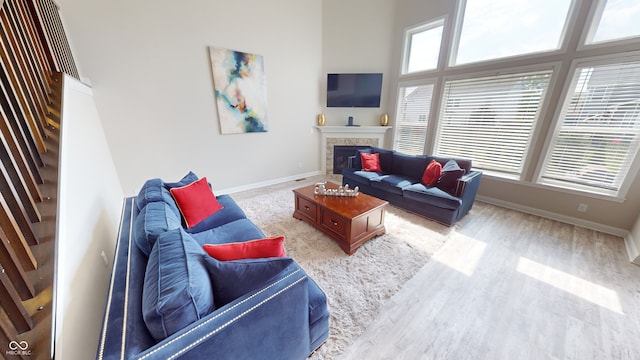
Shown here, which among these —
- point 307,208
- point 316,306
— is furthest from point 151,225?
point 307,208

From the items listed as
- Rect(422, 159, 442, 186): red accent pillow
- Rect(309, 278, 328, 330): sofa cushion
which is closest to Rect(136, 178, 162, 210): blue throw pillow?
Rect(309, 278, 328, 330): sofa cushion

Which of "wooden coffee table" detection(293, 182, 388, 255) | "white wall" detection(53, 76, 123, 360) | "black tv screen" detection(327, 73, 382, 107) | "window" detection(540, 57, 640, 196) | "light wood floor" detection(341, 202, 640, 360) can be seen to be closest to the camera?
"white wall" detection(53, 76, 123, 360)

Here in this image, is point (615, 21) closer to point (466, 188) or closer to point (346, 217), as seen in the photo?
point (466, 188)

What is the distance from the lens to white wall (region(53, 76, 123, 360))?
0.86 meters

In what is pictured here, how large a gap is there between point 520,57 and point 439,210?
7.89 ft

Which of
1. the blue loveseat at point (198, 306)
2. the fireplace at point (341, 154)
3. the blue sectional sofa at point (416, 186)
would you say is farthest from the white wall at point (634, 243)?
the fireplace at point (341, 154)

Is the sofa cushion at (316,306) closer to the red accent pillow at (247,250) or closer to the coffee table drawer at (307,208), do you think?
the red accent pillow at (247,250)

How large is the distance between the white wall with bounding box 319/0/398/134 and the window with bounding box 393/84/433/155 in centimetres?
28

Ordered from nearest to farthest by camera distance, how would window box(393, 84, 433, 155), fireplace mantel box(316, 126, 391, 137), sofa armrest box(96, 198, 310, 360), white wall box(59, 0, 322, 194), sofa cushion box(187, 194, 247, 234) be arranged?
sofa armrest box(96, 198, 310, 360) < sofa cushion box(187, 194, 247, 234) < white wall box(59, 0, 322, 194) < window box(393, 84, 433, 155) < fireplace mantel box(316, 126, 391, 137)

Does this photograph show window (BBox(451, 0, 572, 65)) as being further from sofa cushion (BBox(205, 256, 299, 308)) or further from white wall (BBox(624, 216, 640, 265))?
sofa cushion (BBox(205, 256, 299, 308))

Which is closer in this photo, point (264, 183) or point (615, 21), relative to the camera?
point (615, 21)

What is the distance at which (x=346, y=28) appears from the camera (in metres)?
4.18

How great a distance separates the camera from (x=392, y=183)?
309 cm

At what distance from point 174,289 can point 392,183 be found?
287 cm
